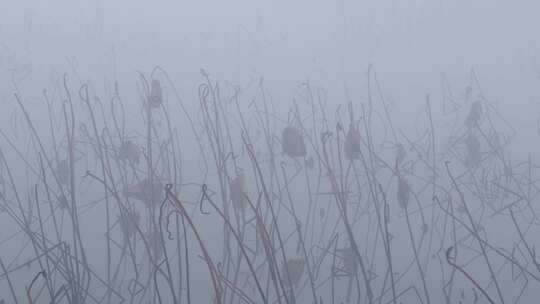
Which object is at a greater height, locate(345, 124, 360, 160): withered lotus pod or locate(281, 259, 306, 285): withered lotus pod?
locate(345, 124, 360, 160): withered lotus pod

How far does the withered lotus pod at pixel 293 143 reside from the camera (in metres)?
1.38

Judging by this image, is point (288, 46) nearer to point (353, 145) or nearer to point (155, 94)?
point (155, 94)

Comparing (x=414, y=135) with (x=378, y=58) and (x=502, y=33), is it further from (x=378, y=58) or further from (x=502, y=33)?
(x=502, y=33)

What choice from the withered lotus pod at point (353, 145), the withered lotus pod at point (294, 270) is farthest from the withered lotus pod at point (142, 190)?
the withered lotus pod at point (353, 145)

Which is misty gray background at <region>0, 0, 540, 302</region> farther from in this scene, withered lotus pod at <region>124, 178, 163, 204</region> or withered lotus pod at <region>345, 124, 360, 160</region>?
withered lotus pod at <region>345, 124, 360, 160</region>

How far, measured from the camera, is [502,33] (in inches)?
130

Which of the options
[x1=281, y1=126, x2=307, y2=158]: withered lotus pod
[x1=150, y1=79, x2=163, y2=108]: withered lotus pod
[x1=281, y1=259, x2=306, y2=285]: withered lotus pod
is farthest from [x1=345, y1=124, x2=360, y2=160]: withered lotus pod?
[x1=150, y1=79, x2=163, y2=108]: withered lotus pod

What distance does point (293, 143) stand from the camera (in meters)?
1.39

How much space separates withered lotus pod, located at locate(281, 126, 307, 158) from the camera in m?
1.38

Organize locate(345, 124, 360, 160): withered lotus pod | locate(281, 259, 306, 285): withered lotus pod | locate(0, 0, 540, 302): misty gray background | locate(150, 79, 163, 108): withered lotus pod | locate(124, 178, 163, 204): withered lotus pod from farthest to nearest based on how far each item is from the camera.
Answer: locate(0, 0, 540, 302): misty gray background
locate(150, 79, 163, 108): withered lotus pod
locate(345, 124, 360, 160): withered lotus pod
locate(124, 178, 163, 204): withered lotus pod
locate(281, 259, 306, 285): withered lotus pod

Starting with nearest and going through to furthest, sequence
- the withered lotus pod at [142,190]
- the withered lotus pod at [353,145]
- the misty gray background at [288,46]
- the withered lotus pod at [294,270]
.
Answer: the withered lotus pod at [294,270]
the withered lotus pod at [142,190]
the withered lotus pod at [353,145]
the misty gray background at [288,46]

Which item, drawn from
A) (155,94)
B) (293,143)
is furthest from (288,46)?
(293,143)

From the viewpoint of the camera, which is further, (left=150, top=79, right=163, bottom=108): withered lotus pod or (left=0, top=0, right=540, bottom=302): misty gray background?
(left=0, top=0, right=540, bottom=302): misty gray background

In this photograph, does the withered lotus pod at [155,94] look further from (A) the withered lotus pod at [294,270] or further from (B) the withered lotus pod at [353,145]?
(A) the withered lotus pod at [294,270]
